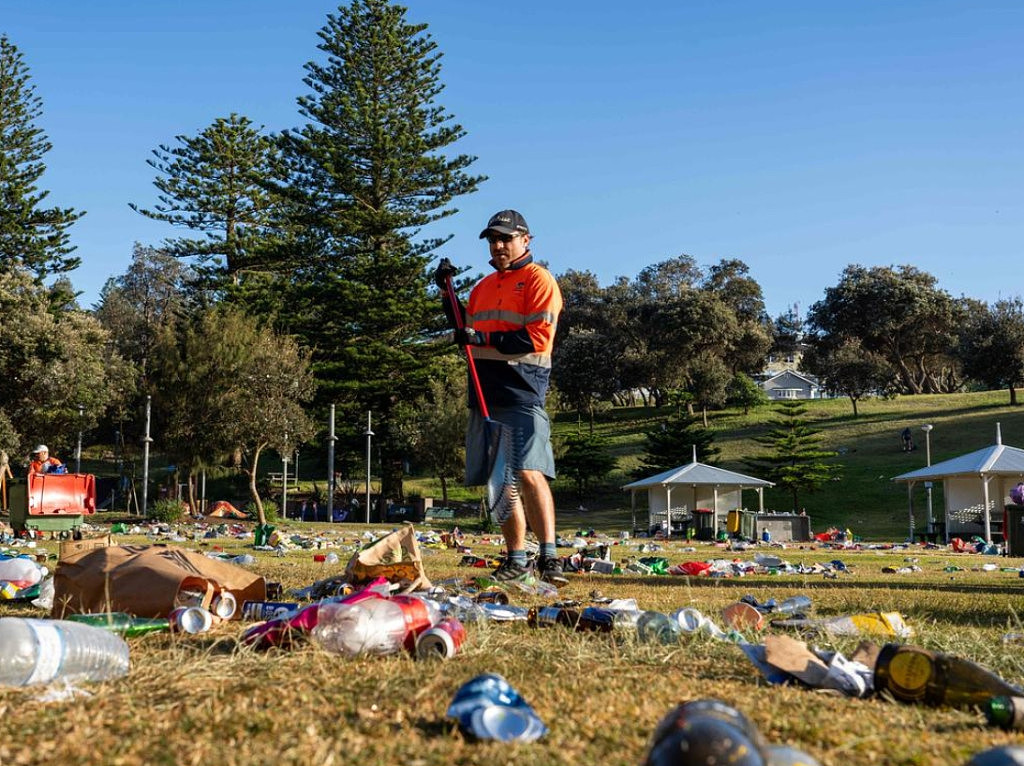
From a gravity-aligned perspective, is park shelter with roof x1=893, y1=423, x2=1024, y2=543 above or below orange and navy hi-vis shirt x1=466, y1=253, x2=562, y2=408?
below

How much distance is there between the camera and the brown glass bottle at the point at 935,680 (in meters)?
2.31

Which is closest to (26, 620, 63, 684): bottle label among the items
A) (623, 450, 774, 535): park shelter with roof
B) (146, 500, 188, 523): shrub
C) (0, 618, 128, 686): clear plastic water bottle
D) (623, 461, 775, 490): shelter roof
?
(0, 618, 128, 686): clear plastic water bottle

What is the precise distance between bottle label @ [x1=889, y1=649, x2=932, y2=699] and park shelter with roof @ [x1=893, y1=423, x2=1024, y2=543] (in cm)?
2129

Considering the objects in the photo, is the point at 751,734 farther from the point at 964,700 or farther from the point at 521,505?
the point at 521,505

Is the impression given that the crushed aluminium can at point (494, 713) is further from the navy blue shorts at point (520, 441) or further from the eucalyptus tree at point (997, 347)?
the eucalyptus tree at point (997, 347)

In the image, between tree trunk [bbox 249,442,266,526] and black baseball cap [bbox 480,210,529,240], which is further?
tree trunk [bbox 249,442,266,526]

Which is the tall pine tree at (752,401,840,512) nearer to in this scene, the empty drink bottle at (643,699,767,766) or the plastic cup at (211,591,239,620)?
the plastic cup at (211,591,239,620)

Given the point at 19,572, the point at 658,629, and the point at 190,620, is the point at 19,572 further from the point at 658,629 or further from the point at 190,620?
the point at 658,629

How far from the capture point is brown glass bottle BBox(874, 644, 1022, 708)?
2309 millimetres

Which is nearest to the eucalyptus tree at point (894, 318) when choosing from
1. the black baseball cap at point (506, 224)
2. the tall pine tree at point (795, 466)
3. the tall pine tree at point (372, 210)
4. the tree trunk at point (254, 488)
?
the tall pine tree at point (795, 466)

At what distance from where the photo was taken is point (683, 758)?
147 centimetres

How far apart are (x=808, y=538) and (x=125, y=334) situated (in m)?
39.3

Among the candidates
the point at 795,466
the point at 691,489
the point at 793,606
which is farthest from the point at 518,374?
the point at 795,466

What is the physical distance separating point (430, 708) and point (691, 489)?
28.7 meters
